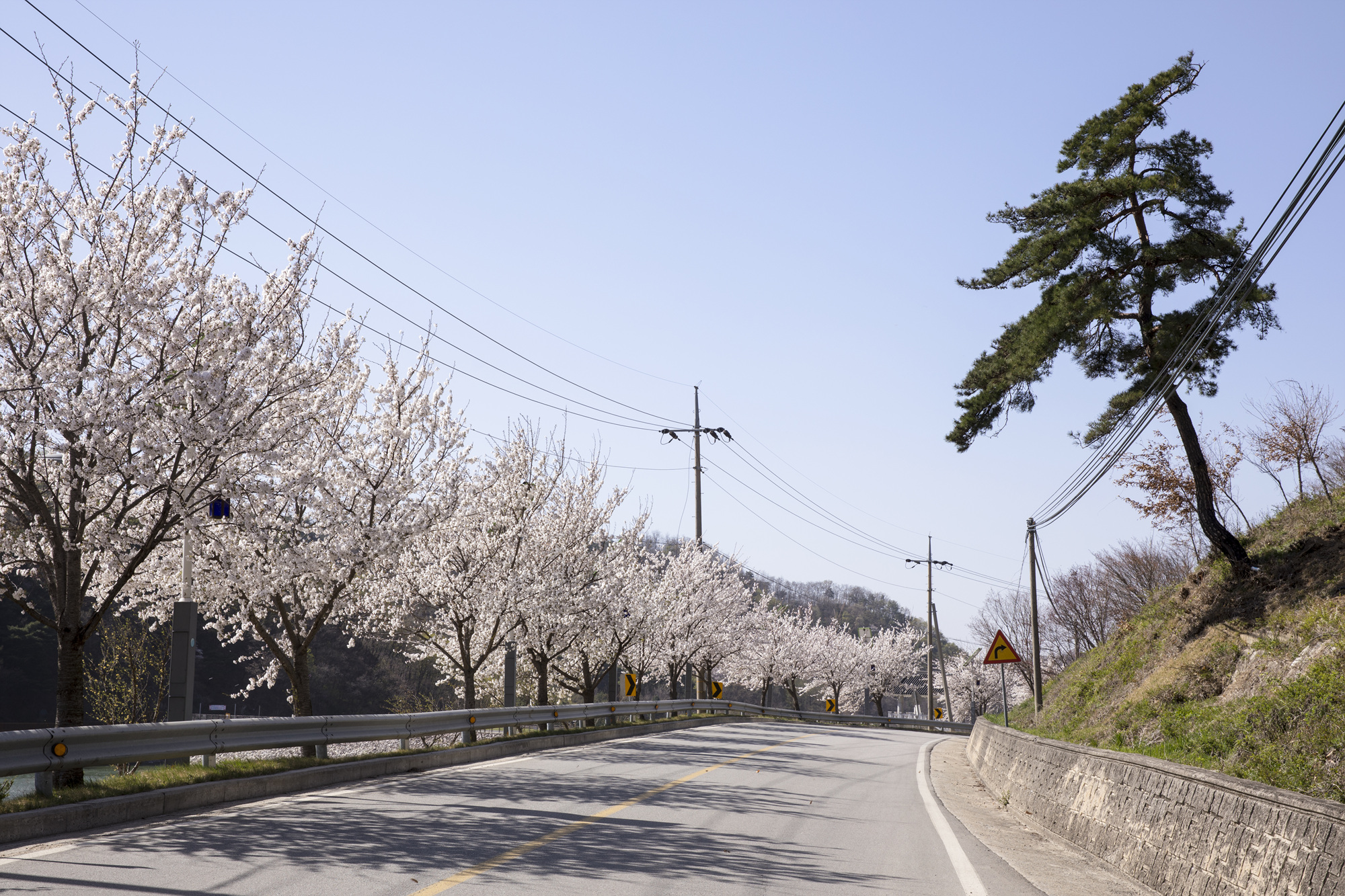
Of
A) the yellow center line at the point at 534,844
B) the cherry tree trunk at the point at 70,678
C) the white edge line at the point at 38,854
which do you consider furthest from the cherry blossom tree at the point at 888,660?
the white edge line at the point at 38,854

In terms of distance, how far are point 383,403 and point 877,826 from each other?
1299cm

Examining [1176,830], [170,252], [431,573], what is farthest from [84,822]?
[431,573]

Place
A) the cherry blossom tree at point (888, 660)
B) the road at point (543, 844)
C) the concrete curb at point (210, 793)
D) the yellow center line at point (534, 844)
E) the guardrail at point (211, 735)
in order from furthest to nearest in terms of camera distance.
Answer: the cherry blossom tree at point (888, 660)
the guardrail at point (211, 735)
the concrete curb at point (210, 793)
the road at point (543, 844)
the yellow center line at point (534, 844)

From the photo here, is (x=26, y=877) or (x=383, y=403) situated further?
(x=383, y=403)

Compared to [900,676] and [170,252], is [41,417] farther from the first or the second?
[900,676]

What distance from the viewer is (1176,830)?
272 inches

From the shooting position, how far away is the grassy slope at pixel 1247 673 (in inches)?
442

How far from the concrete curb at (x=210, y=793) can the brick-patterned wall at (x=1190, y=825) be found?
8.57 metres

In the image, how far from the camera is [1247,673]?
1522 cm

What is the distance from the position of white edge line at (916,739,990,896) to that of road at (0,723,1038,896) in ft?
0.10

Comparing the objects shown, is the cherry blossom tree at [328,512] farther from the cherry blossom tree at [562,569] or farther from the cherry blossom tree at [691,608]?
the cherry blossom tree at [691,608]

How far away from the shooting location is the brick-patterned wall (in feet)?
17.5

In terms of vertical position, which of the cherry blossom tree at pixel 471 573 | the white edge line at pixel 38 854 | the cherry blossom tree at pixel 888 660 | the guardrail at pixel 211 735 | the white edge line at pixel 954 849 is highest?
the cherry blossom tree at pixel 471 573

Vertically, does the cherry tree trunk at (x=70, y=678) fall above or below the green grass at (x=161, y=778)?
above
